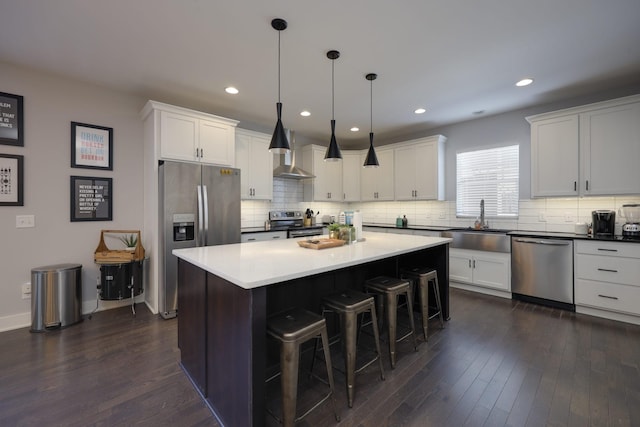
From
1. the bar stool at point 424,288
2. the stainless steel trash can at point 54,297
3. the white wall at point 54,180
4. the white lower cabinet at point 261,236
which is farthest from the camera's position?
the white lower cabinet at point 261,236

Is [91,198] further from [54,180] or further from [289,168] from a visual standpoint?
[289,168]

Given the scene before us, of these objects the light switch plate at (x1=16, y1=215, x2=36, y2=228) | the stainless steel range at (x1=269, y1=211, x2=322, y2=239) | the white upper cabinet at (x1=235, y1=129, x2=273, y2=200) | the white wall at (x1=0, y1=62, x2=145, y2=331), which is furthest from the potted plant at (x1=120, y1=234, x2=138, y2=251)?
the stainless steel range at (x1=269, y1=211, x2=322, y2=239)

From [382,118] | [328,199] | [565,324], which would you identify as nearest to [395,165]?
[382,118]

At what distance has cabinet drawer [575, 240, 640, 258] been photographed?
292 centimetres

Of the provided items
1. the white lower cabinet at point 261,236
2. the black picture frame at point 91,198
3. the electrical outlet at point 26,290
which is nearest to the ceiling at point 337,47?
the black picture frame at point 91,198

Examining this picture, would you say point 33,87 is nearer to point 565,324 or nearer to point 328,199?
point 328,199

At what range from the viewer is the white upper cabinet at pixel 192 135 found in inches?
129

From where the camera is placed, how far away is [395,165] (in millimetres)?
5262

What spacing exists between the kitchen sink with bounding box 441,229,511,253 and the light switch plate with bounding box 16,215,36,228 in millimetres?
5215

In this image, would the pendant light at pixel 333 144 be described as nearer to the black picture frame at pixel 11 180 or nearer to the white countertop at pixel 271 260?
the white countertop at pixel 271 260

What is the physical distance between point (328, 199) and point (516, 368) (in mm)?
4023

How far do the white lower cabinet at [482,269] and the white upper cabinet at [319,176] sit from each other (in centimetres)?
252

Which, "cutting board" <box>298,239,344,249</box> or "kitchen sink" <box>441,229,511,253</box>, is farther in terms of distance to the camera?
"kitchen sink" <box>441,229,511,253</box>

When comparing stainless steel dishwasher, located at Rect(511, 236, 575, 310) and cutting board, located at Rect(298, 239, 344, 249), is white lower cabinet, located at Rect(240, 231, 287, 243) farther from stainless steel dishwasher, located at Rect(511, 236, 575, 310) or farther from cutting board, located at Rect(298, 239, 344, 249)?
stainless steel dishwasher, located at Rect(511, 236, 575, 310)
